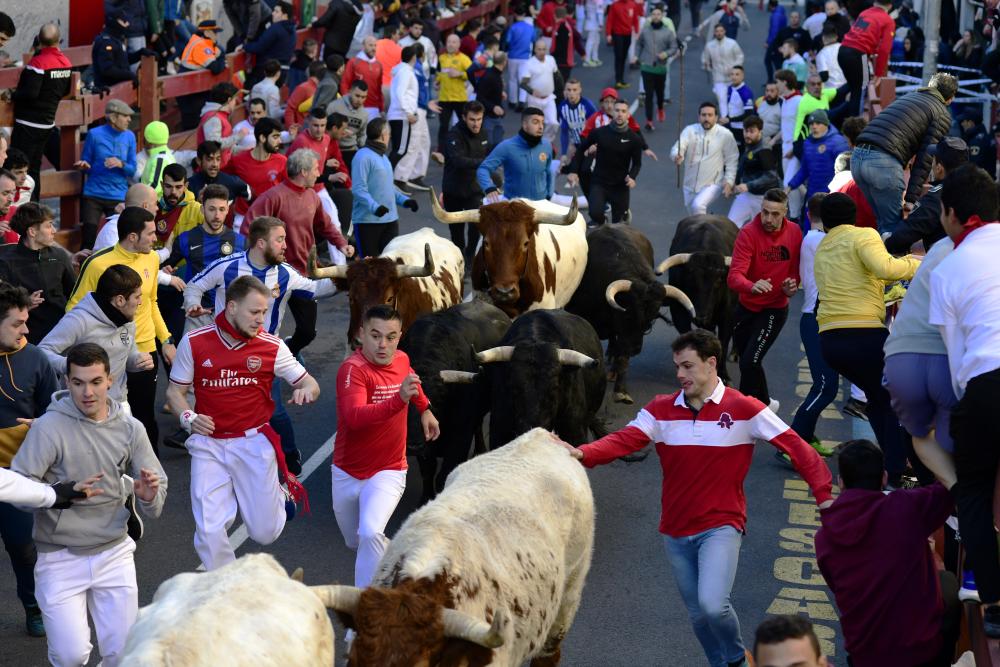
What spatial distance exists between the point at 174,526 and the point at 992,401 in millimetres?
6220

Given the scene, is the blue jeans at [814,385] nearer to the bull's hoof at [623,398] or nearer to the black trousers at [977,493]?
the bull's hoof at [623,398]

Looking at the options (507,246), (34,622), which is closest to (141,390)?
(34,622)

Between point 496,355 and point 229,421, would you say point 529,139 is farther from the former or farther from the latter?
point 229,421

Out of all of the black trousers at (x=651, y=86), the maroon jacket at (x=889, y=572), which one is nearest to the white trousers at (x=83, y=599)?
the maroon jacket at (x=889, y=572)

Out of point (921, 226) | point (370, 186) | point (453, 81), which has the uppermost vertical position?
point (453, 81)

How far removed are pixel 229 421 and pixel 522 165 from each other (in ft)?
23.1

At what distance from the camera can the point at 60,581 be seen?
A: 6859 millimetres

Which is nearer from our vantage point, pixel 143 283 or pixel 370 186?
pixel 143 283

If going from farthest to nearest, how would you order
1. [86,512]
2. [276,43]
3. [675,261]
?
[276,43]
[675,261]
[86,512]

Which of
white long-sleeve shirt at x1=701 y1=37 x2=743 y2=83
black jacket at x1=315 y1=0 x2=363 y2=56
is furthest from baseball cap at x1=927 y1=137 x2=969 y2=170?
white long-sleeve shirt at x1=701 y1=37 x2=743 y2=83

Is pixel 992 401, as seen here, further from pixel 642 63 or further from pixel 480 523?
pixel 642 63

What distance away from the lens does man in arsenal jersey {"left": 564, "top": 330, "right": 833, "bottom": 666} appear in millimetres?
7086

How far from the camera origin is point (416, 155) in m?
21.4

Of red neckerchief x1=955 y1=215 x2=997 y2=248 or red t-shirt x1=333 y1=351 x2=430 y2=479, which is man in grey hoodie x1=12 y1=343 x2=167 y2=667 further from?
red neckerchief x1=955 y1=215 x2=997 y2=248
